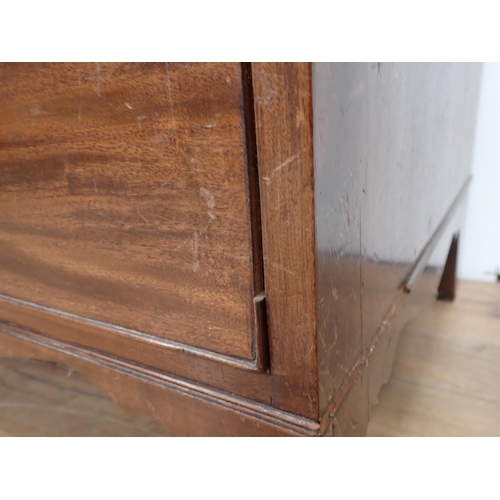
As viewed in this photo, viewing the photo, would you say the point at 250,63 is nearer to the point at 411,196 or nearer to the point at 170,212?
the point at 170,212

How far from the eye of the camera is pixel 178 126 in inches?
13.7

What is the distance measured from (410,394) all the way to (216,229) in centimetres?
58

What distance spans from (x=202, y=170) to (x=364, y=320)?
0.22 m

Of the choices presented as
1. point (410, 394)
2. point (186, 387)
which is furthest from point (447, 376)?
point (186, 387)

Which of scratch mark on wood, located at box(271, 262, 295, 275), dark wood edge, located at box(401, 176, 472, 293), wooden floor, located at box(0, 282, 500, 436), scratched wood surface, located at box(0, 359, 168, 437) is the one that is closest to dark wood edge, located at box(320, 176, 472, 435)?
dark wood edge, located at box(401, 176, 472, 293)

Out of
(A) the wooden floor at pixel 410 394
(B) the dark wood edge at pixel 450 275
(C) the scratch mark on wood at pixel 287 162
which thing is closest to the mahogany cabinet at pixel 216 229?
(C) the scratch mark on wood at pixel 287 162

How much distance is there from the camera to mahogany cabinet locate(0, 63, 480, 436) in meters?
0.33

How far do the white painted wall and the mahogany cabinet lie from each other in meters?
0.56

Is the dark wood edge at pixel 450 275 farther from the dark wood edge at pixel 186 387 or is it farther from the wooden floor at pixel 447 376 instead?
the dark wood edge at pixel 186 387

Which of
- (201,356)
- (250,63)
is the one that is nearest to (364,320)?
(201,356)

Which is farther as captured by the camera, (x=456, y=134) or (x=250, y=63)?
(x=456, y=134)

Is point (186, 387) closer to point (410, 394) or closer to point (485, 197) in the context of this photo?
point (410, 394)

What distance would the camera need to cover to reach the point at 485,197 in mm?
1094

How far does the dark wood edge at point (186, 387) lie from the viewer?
39 centimetres
